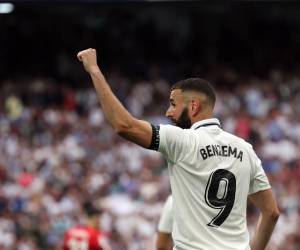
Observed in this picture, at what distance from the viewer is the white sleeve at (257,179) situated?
5410mm

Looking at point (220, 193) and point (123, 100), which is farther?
point (123, 100)

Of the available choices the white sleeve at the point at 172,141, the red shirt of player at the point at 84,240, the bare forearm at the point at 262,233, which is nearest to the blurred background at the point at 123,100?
the red shirt of player at the point at 84,240

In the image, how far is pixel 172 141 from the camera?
5043mm

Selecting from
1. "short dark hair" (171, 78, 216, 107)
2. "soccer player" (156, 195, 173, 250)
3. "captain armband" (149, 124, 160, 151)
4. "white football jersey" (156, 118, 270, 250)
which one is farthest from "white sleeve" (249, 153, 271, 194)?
"soccer player" (156, 195, 173, 250)

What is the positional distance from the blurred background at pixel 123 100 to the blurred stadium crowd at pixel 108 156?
3 centimetres

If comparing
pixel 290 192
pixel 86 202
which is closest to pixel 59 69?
pixel 86 202

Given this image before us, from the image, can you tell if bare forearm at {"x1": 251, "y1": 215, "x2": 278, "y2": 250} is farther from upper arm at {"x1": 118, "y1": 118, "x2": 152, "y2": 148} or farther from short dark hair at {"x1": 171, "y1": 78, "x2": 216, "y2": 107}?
upper arm at {"x1": 118, "y1": 118, "x2": 152, "y2": 148}

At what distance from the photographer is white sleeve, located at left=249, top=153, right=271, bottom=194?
17.7 ft

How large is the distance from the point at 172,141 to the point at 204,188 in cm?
32

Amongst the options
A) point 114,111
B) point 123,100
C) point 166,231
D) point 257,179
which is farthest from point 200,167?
point 123,100

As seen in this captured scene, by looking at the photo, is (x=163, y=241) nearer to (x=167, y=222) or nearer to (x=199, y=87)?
(x=167, y=222)

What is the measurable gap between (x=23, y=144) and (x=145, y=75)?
13.1ft

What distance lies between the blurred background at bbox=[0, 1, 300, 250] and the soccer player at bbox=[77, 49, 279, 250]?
835 cm

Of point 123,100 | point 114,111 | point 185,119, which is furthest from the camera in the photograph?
point 123,100
